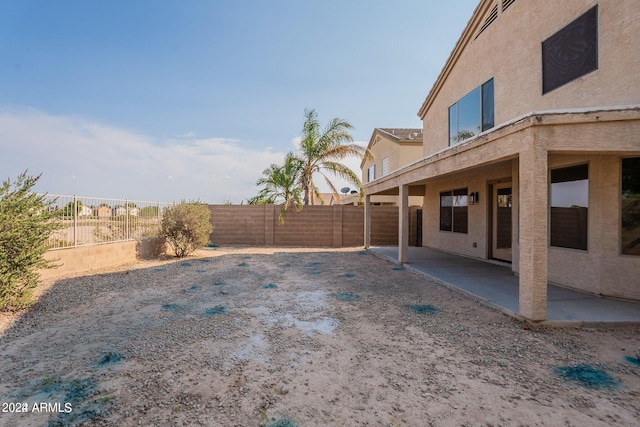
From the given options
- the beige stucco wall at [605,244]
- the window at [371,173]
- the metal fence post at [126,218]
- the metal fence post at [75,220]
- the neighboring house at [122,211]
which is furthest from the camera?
the window at [371,173]

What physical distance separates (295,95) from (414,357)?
1377 cm

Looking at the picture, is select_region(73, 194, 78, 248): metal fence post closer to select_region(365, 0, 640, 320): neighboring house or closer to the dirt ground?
the dirt ground

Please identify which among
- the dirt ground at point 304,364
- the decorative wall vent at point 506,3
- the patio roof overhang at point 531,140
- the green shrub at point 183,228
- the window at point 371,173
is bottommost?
the dirt ground at point 304,364

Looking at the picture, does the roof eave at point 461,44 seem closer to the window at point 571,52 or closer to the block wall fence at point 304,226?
the window at point 571,52

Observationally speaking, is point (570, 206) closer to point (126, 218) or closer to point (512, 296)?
point (512, 296)

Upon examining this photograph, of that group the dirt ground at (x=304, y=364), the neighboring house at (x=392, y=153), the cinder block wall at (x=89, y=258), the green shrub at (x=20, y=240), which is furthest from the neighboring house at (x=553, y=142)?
the cinder block wall at (x=89, y=258)

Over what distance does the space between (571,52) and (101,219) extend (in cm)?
1335

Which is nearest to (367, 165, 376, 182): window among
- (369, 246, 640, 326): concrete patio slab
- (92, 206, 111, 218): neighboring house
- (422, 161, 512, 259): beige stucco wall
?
(422, 161, 512, 259): beige stucco wall

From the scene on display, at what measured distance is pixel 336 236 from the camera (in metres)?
16.4

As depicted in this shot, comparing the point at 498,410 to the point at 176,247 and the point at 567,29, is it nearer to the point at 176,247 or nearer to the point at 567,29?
the point at 567,29

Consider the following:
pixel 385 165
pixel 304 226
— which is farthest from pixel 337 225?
pixel 385 165

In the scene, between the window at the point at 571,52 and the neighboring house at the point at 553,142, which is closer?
the neighboring house at the point at 553,142

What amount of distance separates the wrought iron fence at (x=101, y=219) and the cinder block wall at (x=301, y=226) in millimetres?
4118

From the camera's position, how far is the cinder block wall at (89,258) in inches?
315
